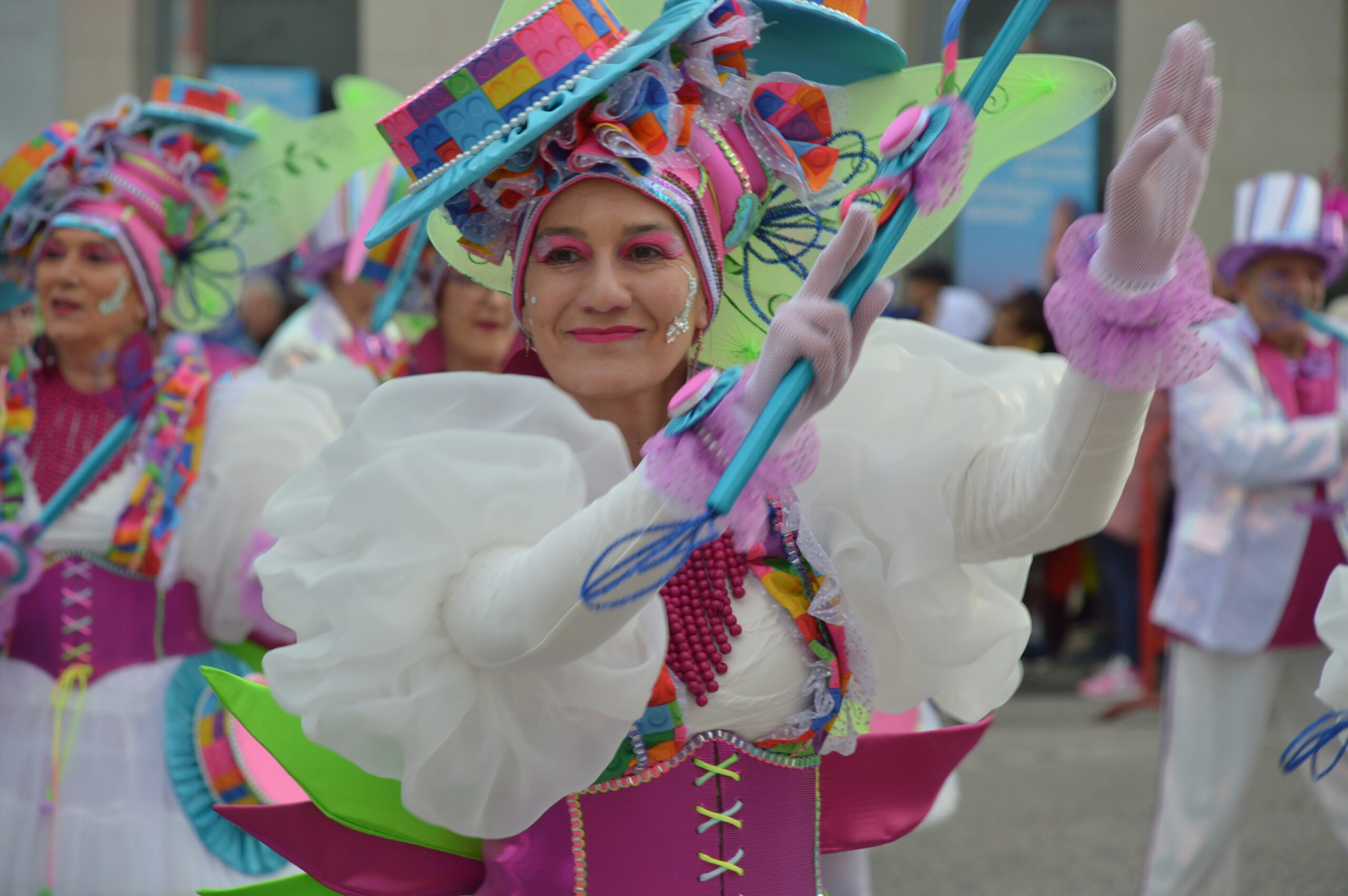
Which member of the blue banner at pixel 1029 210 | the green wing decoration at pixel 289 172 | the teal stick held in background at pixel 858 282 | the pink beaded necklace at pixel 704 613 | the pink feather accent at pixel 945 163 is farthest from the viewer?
the blue banner at pixel 1029 210

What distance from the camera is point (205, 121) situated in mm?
3979

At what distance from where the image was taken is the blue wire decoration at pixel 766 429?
150 cm

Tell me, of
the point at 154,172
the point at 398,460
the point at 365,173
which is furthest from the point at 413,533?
the point at 365,173

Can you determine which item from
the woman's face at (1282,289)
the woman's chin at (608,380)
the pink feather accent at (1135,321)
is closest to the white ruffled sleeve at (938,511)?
the pink feather accent at (1135,321)

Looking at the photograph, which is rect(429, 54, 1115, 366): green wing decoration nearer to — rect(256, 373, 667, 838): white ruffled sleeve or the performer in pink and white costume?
rect(256, 373, 667, 838): white ruffled sleeve

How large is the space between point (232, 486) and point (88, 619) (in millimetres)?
428

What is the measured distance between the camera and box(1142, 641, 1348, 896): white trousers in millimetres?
4371

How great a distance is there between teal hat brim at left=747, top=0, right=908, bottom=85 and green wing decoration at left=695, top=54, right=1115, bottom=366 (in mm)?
31

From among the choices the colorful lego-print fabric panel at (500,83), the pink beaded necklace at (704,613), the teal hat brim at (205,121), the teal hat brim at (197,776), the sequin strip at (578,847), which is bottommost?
the teal hat brim at (197,776)

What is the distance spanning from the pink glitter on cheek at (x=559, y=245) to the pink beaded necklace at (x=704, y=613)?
41cm

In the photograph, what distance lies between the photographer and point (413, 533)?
1692 mm

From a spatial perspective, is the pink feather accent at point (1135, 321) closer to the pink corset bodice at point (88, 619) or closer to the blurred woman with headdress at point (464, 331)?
the pink corset bodice at point (88, 619)

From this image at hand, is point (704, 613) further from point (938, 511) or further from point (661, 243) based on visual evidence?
point (661, 243)

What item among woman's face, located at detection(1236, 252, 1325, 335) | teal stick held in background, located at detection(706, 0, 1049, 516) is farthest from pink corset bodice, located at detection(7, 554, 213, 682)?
woman's face, located at detection(1236, 252, 1325, 335)
